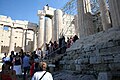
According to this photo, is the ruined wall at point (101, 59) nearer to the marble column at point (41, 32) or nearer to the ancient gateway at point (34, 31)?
the ancient gateway at point (34, 31)

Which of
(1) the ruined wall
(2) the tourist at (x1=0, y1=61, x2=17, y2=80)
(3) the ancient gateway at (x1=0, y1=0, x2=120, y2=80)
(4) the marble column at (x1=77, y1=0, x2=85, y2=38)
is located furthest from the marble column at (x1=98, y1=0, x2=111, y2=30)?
(2) the tourist at (x1=0, y1=61, x2=17, y2=80)

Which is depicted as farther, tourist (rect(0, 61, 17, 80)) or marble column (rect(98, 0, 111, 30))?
marble column (rect(98, 0, 111, 30))

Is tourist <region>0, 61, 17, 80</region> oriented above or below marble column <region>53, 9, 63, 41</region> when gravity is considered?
below

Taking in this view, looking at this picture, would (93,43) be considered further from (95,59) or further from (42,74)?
(42,74)

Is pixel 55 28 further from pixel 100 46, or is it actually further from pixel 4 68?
pixel 4 68

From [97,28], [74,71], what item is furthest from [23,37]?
[74,71]

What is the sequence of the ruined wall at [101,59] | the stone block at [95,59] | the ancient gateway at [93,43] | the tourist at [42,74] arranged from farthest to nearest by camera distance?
the stone block at [95,59] → the ancient gateway at [93,43] → the ruined wall at [101,59] → the tourist at [42,74]

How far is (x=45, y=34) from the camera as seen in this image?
22.4 m

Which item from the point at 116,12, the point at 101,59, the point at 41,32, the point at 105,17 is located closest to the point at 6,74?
the point at 101,59

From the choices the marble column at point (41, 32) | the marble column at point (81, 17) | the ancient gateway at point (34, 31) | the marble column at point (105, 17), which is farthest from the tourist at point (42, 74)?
the marble column at point (41, 32)

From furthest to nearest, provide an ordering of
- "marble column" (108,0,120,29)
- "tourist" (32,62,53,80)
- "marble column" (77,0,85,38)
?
1. "marble column" (77,0,85,38)
2. "marble column" (108,0,120,29)
3. "tourist" (32,62,53,80)

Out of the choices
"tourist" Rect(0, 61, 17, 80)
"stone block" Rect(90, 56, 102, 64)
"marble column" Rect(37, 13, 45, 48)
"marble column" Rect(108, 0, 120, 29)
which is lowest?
"tourist" Rect(0, 61, 17, 80)

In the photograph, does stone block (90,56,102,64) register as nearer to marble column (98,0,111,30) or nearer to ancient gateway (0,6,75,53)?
marble column (98,0,111,30)

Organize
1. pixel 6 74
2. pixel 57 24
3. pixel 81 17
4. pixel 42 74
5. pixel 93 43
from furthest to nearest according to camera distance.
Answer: pixel 57 24 < pixel 81 17 < pixel 93 43 < pixel 6 74 < pixel 42 74
